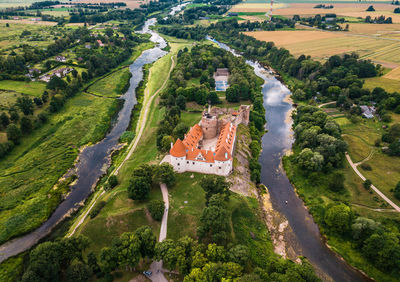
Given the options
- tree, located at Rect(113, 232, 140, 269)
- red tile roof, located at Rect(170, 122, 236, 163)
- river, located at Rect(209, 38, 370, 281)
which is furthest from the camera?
red tile roof, located at Rect(170, 122, 236, 163)

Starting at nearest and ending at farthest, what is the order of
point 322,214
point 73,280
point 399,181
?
point 73,280 → point 322,214 → point 399,181

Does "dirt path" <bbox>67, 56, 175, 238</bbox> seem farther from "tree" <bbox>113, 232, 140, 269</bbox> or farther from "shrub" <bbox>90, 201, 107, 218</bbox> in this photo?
"tree" <bbox>113, 232, 140, 269</bbox>

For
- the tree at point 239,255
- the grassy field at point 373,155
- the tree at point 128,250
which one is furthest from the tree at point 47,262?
the grassy field at point 373,155

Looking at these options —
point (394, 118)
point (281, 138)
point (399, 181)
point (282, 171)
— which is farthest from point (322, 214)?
point (394, 118)

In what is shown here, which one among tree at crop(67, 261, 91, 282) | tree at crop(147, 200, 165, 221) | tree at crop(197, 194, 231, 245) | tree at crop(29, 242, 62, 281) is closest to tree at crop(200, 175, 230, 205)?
tree at crop(197, 194, 231, 245)

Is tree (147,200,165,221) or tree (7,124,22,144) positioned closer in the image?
tree (147,200,165,221)

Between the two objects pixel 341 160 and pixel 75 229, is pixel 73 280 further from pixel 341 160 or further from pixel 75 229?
pixel 341 160

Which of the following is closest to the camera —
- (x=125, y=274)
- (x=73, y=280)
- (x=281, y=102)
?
(x=73, y=280)

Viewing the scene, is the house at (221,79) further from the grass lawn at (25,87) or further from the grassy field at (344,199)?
the grass lawn at (25,87)
